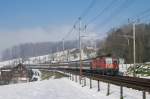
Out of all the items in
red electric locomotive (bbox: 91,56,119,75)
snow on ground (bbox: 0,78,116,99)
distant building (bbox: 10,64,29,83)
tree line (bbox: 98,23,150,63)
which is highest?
tree line (bbox: 98,23,150,63)

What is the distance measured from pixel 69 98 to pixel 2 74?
332 ft

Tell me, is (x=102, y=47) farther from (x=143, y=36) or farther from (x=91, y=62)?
(x=91, y=62)

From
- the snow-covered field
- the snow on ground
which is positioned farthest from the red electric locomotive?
the snow-covered field

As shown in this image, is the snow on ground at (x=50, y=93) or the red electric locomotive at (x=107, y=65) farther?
the red electric locomotive at (x=107, y=65)

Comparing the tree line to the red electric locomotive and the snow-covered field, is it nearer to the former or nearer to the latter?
the red electric locomotive

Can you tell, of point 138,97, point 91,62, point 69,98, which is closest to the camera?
point 138,97

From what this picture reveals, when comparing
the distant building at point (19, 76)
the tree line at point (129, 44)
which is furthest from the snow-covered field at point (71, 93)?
the distant building at point (19, 76)

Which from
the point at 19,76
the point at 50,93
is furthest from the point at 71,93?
the point at 19,76

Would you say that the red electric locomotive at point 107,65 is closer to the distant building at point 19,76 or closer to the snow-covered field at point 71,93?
the snow-covered field at point 71,93

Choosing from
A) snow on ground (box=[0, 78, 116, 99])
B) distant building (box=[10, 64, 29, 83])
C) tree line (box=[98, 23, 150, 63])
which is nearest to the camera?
snow on ground (box=[0, 78, 116, 99])

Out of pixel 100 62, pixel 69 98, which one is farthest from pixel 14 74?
pixel 69 98

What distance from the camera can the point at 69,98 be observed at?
27672 millimetres

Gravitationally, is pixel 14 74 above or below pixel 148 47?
below

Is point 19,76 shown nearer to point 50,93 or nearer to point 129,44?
point 129,44
